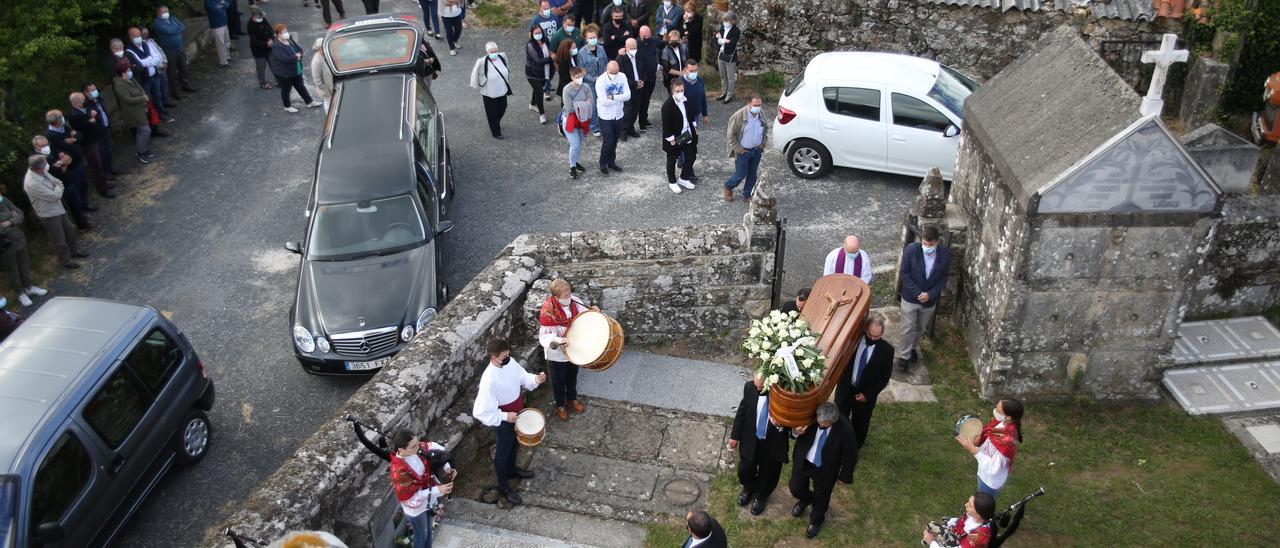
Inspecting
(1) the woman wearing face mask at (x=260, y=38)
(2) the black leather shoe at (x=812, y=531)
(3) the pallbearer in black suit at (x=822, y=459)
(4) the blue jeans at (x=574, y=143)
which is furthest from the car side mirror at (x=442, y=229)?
(1) the woman wearing face mask at (x=260, y=38)

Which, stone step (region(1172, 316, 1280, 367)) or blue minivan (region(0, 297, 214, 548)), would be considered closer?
blue minivan (region(0, 297, 214, 548))

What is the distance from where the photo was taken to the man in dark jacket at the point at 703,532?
593 centimetres

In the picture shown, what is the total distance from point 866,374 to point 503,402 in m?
2.95

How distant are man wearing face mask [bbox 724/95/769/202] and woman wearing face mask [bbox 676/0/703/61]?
13.3ft

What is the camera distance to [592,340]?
7871 millimetres

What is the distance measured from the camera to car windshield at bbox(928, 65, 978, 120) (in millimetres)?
12148

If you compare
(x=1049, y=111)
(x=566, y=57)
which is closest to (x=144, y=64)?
(x=566, y=57)

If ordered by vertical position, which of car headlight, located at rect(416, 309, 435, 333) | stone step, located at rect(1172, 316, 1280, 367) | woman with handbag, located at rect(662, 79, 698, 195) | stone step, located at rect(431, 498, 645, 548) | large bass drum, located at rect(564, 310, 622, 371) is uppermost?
woman with handbag, located at rect(662, 79, 698, 195)

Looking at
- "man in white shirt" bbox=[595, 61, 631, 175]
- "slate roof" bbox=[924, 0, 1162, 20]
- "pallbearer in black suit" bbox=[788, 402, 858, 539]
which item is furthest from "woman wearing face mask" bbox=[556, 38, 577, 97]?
"pallbearer in black suit" bbox=[788, 402, 858, 539]

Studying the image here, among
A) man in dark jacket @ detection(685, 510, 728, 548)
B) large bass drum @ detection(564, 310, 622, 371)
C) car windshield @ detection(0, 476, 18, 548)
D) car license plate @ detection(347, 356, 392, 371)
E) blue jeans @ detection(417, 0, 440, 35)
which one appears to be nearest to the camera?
man in dark jacket @ detection(685, 510, 728, 548)

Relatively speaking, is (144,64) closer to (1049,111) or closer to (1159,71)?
(1049,111)

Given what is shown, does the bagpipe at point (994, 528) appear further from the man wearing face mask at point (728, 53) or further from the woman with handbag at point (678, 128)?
the man wearing face mask at point (728, 53)

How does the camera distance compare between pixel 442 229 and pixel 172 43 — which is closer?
pixel 442 229

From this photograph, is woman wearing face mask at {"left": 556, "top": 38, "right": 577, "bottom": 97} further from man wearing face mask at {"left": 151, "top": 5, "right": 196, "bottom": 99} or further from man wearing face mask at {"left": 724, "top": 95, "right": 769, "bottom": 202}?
man wearing face mask at {"left": 151, "top": 5, "right": 196, "bottom": 99}
